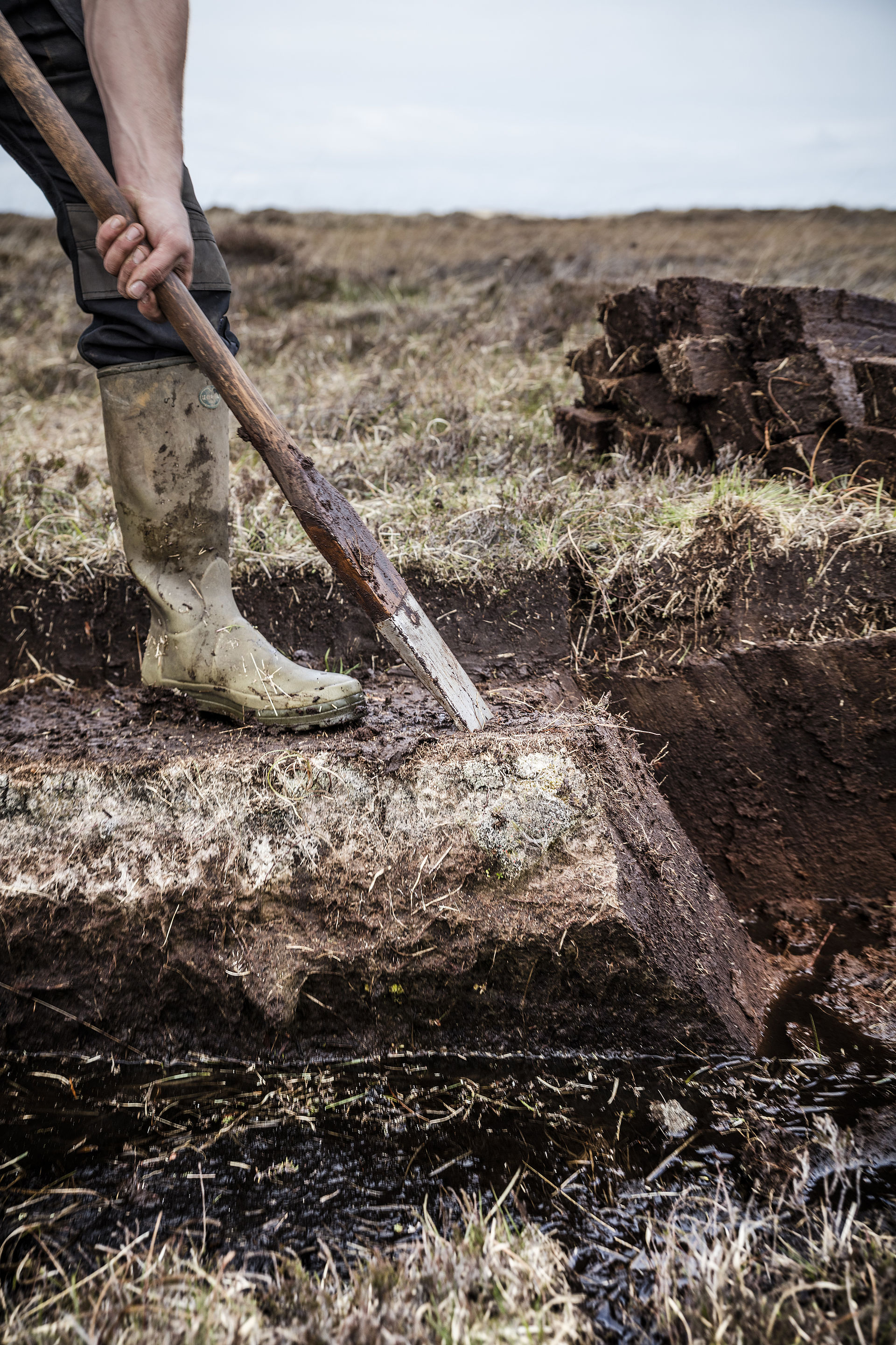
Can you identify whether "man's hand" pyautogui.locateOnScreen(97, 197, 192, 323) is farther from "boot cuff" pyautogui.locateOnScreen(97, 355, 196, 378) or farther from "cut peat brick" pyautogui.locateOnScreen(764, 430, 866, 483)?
"cut peat brick" pyautogui.locateOnScreen(764, 430, 866, 483)

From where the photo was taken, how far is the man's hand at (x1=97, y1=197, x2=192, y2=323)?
168 cm

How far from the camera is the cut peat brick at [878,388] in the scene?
2.72 metres

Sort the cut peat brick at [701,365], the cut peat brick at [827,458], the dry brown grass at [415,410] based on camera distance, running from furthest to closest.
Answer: the cut peat brick at [701,365] < the cut peat brick at [827,458] < the dry brown grass at [415,410]

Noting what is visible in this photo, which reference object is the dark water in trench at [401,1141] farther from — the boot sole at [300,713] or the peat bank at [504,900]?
the boot sole at [300,713]

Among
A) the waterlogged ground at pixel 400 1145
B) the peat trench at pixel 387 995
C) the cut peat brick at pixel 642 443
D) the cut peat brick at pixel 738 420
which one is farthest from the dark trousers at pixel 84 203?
the cut peat brick at pixel 738 420

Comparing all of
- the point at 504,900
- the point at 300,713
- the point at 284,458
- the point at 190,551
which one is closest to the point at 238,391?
the point at 284,458

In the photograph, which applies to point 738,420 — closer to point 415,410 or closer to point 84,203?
point 415,410

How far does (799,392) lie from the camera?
2.90 m

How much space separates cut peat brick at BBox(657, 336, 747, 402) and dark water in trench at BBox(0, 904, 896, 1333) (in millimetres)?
2315

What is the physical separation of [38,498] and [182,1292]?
114 inches

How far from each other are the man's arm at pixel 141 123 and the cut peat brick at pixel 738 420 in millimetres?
2163

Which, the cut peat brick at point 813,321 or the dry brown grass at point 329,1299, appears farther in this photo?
the cut peat brick at point 813,321

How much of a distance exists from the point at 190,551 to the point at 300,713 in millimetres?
561

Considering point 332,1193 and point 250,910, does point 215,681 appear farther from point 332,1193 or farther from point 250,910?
point 332,1193
